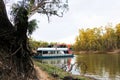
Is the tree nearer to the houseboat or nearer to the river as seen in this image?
the river

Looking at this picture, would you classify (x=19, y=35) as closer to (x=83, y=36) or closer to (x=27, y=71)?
(x=27, y=71)

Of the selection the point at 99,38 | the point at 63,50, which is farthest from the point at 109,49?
the point at 63,50

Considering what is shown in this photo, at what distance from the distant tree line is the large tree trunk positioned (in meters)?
97.0

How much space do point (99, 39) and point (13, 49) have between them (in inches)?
4065

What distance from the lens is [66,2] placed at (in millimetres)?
14273

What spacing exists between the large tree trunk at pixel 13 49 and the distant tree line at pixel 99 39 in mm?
97020

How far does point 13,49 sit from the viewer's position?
10195 mm

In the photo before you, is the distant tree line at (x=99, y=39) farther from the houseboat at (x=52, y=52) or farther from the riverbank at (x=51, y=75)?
the riverbank at (x=51, y=75)

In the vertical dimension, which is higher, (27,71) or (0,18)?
(0,18)

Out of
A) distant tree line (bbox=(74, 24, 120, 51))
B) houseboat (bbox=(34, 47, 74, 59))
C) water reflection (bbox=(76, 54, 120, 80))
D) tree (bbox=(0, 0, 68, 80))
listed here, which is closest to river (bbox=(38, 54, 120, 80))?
water reflection (bbox=(76, 54, 120, 80))

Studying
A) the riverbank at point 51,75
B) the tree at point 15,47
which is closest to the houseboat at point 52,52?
the riverbank at point 51,75

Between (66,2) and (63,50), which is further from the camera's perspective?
(63,50)

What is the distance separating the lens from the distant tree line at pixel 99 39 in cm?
10762

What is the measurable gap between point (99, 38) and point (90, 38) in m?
3.37
